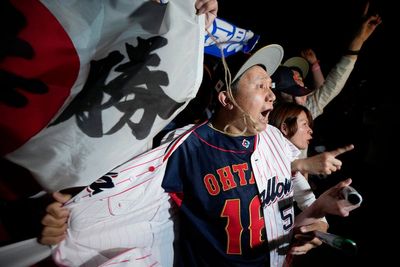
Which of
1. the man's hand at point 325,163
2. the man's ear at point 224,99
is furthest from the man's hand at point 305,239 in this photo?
the man's ear at point 224,99

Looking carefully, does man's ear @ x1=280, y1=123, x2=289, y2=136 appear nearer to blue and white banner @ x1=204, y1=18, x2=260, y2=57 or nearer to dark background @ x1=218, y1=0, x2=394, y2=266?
blue and white banner @ x1=204, y1=18, x2=260, y2=57

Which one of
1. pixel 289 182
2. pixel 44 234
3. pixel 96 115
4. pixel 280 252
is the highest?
pixel 96 115

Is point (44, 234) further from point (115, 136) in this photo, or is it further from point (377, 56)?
point (377, 56)

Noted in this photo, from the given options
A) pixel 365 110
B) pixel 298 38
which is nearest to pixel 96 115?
pixel 298 38

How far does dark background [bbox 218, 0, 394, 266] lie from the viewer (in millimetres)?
3674

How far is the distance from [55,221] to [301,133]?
2255mm

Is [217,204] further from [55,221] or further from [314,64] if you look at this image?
[314,64]

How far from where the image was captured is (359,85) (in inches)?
169

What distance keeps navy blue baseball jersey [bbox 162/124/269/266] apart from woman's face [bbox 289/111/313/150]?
0.87 metres

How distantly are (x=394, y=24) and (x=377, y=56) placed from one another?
1.67 feet

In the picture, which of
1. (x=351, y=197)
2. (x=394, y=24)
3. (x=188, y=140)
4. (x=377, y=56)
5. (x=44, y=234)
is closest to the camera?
(x=44, y=234)

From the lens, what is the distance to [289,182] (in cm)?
208

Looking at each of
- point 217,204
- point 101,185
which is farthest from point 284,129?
point 101,185

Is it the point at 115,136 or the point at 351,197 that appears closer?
the point at 115,136
